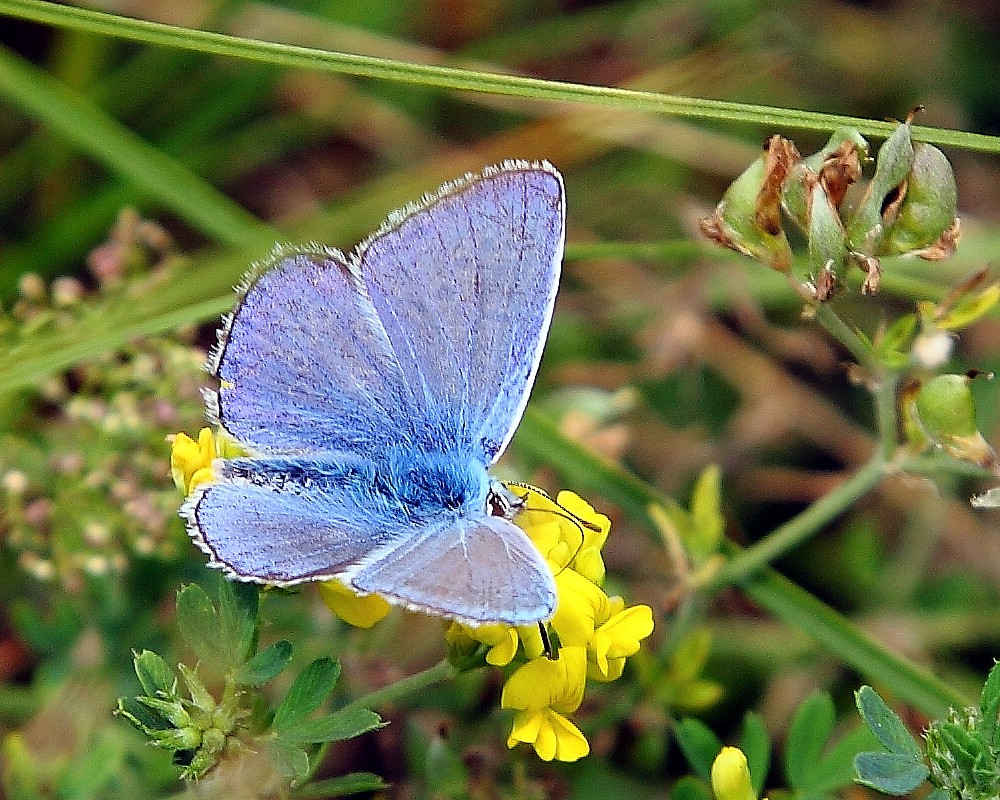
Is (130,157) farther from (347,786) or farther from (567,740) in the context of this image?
(567,740)

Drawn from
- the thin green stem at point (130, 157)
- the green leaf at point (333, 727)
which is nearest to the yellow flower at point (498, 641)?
the green leaf at point (333, 727)

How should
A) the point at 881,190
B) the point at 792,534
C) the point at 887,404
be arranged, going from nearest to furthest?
the point at 881,190 → the point at 887,404 → the point at 792,534

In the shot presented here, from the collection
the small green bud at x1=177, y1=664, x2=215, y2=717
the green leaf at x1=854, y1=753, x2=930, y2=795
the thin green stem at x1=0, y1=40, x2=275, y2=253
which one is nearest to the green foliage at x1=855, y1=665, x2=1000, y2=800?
the green leaf at x1=854, y1=753, x2=930, y2=795

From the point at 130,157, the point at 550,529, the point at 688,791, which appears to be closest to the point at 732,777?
the point at 688,791

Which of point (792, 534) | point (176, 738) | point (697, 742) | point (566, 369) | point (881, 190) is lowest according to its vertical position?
point (566, 369)

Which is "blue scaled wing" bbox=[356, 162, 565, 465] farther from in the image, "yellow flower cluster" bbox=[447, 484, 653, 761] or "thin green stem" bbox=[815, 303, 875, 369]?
"thin green stem" bbox=[815, 303, 875, 369]

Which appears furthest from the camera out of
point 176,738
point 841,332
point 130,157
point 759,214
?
point 130,157

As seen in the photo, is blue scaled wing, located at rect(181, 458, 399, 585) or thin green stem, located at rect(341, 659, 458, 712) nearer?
blue scaled wing, located at rect(181, 458, 399, 585)
